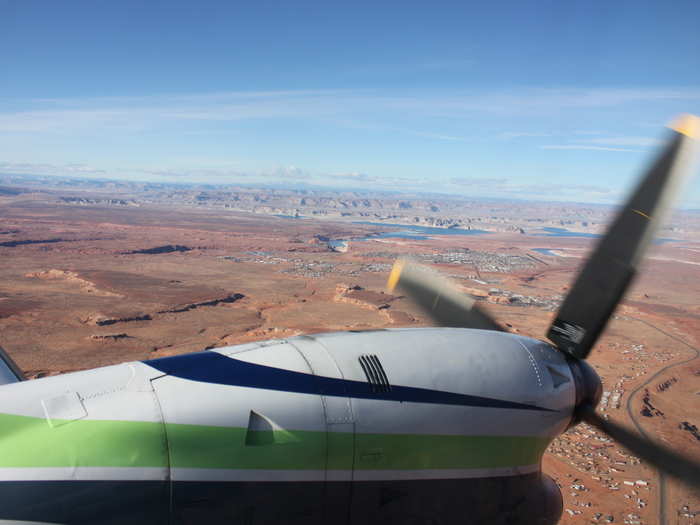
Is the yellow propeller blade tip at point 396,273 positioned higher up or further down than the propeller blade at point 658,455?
higher up

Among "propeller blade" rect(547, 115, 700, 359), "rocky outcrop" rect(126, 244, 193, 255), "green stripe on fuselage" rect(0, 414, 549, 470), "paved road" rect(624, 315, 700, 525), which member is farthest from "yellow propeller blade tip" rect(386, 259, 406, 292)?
"rocky outcrop" rect(126, 244, 193, 255)

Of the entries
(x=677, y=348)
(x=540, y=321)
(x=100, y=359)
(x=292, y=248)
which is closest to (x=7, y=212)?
(x=292, y=248)

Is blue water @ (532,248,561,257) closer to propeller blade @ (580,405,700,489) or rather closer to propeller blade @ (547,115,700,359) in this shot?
propeller blade @ (547,115,700,359)

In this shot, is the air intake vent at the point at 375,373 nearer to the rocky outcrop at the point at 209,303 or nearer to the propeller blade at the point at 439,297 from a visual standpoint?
the propeller blade at the point at 439,297

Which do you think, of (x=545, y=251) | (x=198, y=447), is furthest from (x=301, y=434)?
(x=545, y=251)

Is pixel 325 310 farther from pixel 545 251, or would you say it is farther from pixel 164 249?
pixel 545 251

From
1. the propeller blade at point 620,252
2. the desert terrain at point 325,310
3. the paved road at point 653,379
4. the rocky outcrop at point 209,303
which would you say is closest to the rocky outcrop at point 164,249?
the desert terrain at point 325,310

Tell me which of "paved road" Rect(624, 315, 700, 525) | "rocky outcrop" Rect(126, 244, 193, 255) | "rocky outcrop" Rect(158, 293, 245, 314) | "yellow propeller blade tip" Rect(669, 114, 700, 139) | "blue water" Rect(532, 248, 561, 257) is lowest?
"rocky outcrop" Rect(126, 244, 193, 255)
